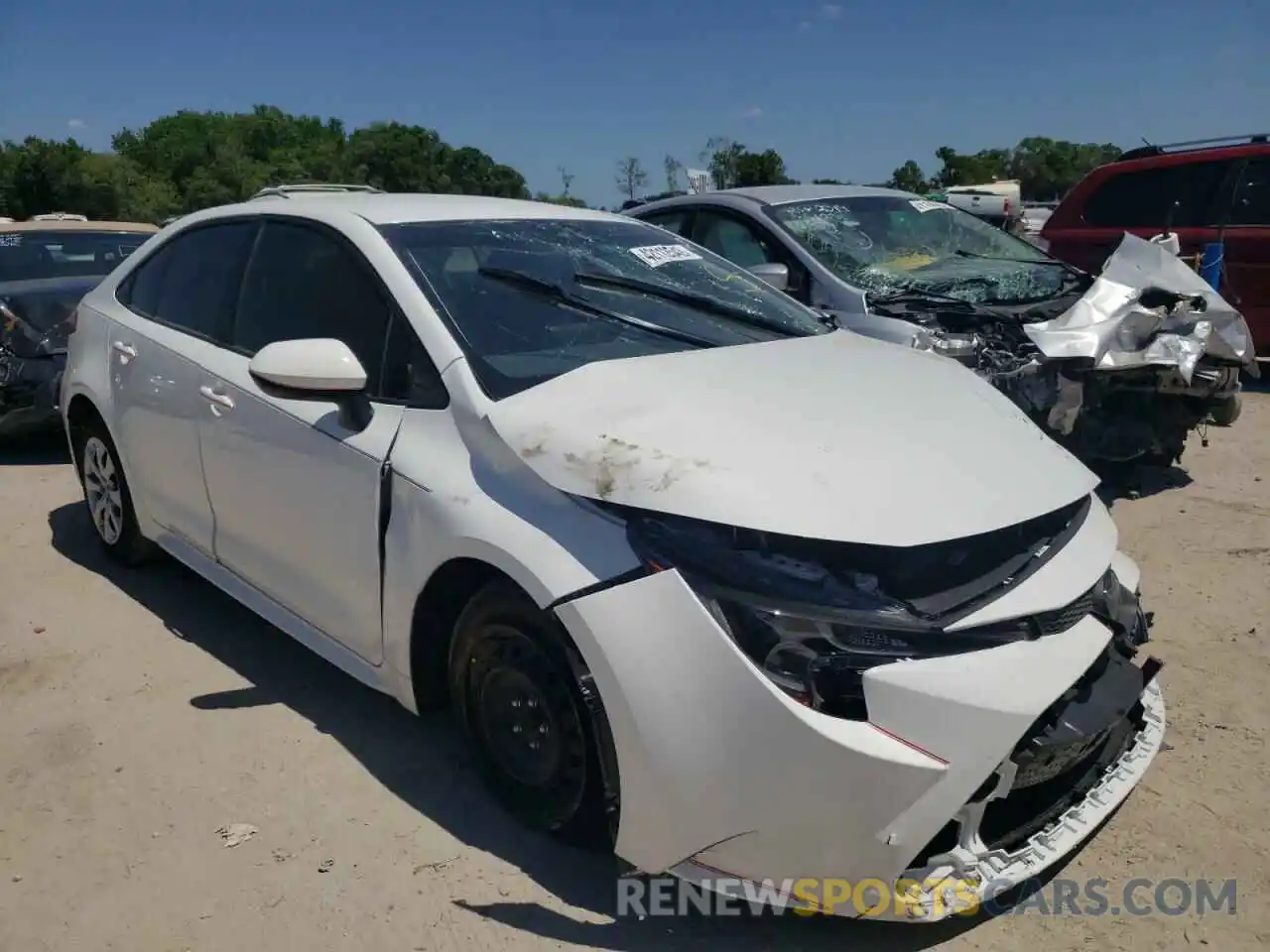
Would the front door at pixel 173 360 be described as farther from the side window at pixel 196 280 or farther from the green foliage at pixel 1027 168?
the green foliage at pixel 1027 168

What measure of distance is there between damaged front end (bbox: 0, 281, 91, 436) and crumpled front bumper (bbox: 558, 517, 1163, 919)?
592 cm

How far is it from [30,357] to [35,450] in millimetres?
973

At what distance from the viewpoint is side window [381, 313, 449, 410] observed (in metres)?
2.82

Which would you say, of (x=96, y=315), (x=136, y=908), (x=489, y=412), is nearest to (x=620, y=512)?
(x=489, y=412)

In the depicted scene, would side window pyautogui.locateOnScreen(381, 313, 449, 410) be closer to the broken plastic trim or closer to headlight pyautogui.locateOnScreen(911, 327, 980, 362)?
the broken plastic trim

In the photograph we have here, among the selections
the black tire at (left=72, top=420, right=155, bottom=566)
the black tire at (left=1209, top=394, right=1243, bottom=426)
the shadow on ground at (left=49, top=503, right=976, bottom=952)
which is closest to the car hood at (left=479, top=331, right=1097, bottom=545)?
the shadow on ground at (left=49, top=503, right=976, bottom=952)

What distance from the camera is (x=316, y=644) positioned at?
323 centimetres

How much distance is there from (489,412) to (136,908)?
1.55m

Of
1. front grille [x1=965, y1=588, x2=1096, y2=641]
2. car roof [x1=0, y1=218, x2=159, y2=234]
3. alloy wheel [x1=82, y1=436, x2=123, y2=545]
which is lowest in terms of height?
alloy wheel [x1=82, y1=436, x2=123, y2=545]

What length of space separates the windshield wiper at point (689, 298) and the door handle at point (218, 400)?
1293 millimetres

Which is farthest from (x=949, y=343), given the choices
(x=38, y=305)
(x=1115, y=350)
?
(x=38, y=305)

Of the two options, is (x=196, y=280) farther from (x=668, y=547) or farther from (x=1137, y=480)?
(x=1137, y=480)

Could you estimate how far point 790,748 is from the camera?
2.05 meters

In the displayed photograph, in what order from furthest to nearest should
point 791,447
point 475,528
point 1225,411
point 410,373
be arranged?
point 1225,411, point 410,373, point 475,528, point 791,447
